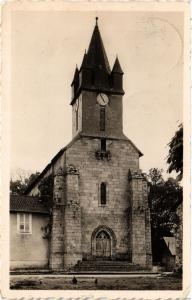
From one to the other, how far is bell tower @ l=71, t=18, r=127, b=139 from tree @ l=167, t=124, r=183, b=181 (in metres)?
3.85

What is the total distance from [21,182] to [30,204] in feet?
5.86

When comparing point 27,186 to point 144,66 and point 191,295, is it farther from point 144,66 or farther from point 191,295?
point 191,295

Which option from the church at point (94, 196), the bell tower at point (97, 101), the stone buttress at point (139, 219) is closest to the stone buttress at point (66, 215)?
the church at point (94, 196)

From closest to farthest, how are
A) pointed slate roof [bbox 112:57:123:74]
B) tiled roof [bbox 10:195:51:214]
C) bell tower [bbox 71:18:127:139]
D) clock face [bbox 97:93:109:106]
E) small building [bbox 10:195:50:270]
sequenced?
pointed slate roof [bbox 112:57:123:74] < small building [bbox 10:195:50:270] < tiled roof [bbox 10:195:51:214] < bell tower [bbox 71:18:127:139] < clock face [bbox 97:93:109:106]

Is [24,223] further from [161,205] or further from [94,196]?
[161,205]

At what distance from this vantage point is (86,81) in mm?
21953

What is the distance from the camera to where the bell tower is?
2080cm

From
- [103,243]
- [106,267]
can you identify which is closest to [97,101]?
[103,243]

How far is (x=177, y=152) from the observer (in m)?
16.6

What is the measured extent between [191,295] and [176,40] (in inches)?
259

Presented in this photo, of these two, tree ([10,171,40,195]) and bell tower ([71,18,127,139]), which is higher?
bell tower ([71,18,127,139])

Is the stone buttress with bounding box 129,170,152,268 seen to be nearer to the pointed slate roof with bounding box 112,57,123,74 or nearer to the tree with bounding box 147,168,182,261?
the tree with bounding box 147,168,182,261

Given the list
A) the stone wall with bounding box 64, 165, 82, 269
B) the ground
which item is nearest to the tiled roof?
the stone wall with bounding box 64, 165, 82, 269

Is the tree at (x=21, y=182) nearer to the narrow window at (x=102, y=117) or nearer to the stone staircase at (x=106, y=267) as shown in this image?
the stone staircase at (x=106, y=267)
